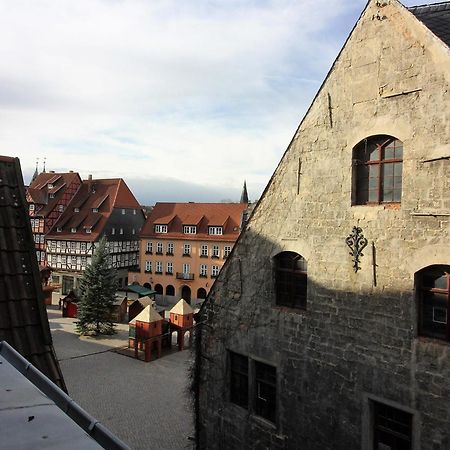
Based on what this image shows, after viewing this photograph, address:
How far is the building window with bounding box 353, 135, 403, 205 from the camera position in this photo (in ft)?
25.7

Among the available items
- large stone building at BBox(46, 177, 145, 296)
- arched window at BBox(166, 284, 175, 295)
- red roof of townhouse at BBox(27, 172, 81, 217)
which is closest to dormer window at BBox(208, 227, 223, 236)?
arched window at BBox(166, 284, 175, 295)

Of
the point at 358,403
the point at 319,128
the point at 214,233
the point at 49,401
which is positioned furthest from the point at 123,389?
the point at 214,233

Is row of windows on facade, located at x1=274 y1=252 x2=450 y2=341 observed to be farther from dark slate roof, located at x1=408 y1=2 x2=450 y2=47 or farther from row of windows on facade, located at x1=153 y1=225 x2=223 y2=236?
row of windows on facade, located at x1=153 y1=225 x2=223 y2=236

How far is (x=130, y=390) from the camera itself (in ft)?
70.3

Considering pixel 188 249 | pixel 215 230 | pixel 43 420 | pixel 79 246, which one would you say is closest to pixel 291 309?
pixel 43 420

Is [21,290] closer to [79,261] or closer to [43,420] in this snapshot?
[43,420]

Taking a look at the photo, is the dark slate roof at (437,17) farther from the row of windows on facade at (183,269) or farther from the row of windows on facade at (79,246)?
the row of windows on facade at (79,246)

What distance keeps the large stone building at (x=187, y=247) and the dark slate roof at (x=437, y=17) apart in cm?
3341

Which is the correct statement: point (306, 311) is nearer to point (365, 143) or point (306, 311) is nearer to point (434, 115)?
point (365, 143)

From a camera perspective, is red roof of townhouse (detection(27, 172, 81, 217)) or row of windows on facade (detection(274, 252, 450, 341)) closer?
row of windows on facade (detection(274, 252, 450, 341))

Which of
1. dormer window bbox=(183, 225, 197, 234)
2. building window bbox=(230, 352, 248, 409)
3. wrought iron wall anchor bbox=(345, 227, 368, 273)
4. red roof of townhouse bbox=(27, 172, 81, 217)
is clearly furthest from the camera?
red roof of townhouse bbox=(27, 172, 81, 217)

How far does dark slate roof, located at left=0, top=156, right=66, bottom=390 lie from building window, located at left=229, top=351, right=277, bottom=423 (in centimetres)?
512

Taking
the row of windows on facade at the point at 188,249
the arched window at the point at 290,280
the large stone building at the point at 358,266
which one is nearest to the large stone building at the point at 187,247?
the row of windows on facade at the point at 188,249

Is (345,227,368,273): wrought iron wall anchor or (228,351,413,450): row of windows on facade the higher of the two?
(345,227,368,273): wrought iron wall anchor
